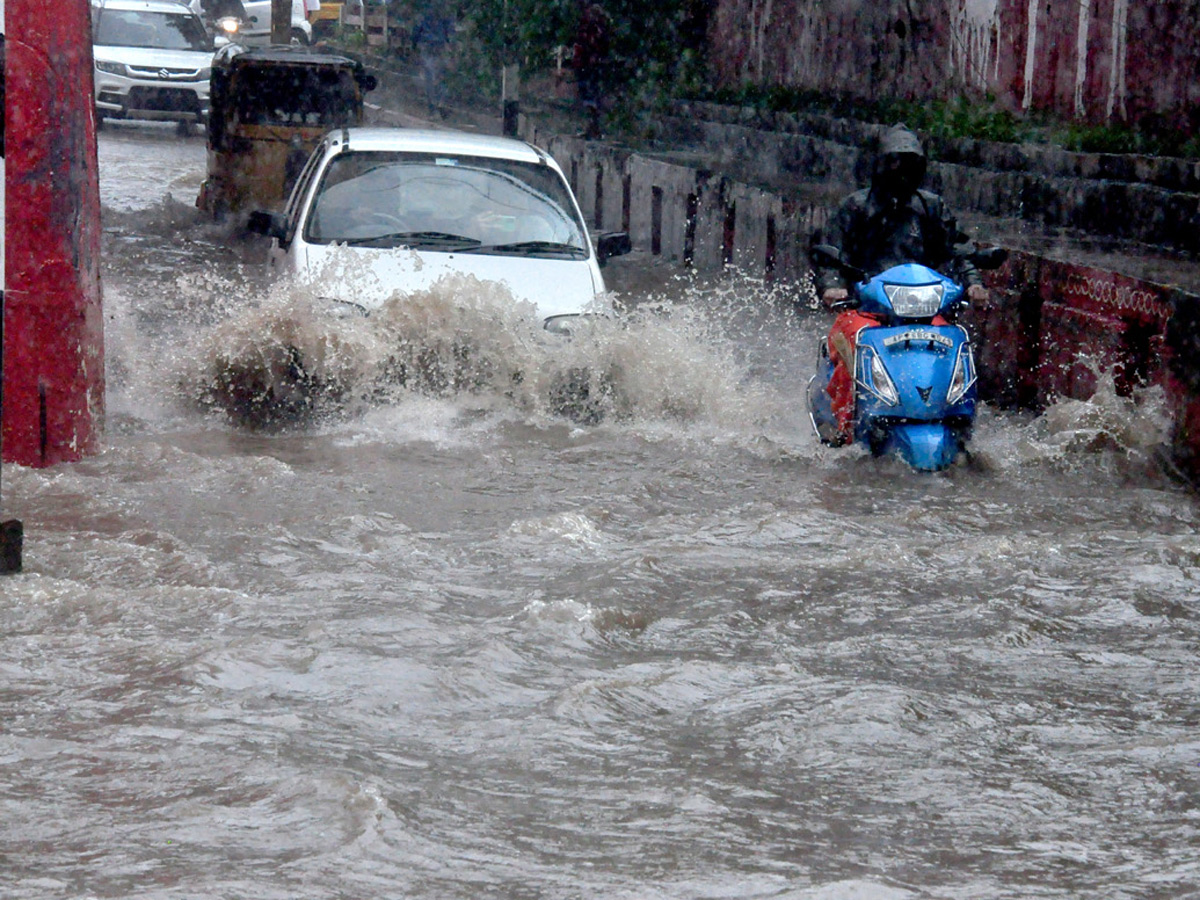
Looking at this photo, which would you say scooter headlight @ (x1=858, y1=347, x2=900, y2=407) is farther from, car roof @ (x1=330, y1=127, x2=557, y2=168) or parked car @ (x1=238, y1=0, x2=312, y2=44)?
parked car @ (x1=238, y1=0, x2=312, y2=44)

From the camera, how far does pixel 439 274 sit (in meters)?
9.04

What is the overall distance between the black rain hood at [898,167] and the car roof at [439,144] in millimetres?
2541

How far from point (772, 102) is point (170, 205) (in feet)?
26.1

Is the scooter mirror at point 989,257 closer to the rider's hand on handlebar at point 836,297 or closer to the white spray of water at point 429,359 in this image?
the rider's hand on handlebar at point 836,297

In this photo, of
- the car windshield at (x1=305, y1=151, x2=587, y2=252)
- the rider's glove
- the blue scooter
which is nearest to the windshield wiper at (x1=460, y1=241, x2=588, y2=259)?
the car windshield at (x1=305, y1=151, x2=587, y2=252)

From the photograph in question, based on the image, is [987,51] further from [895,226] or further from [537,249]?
[895,226]

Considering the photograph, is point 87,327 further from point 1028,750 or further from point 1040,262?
point 1040,262

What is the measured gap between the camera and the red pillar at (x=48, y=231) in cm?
719

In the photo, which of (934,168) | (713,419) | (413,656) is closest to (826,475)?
(713,419)

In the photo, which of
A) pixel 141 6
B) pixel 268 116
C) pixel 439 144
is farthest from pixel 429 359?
pixel 141 6

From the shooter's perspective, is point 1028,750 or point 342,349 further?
point 342,349

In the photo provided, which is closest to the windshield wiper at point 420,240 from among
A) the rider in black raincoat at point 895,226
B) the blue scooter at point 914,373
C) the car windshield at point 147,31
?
the rider in black raincoat at point 895,226

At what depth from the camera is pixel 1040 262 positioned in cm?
1002

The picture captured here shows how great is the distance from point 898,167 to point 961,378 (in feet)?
3.74
